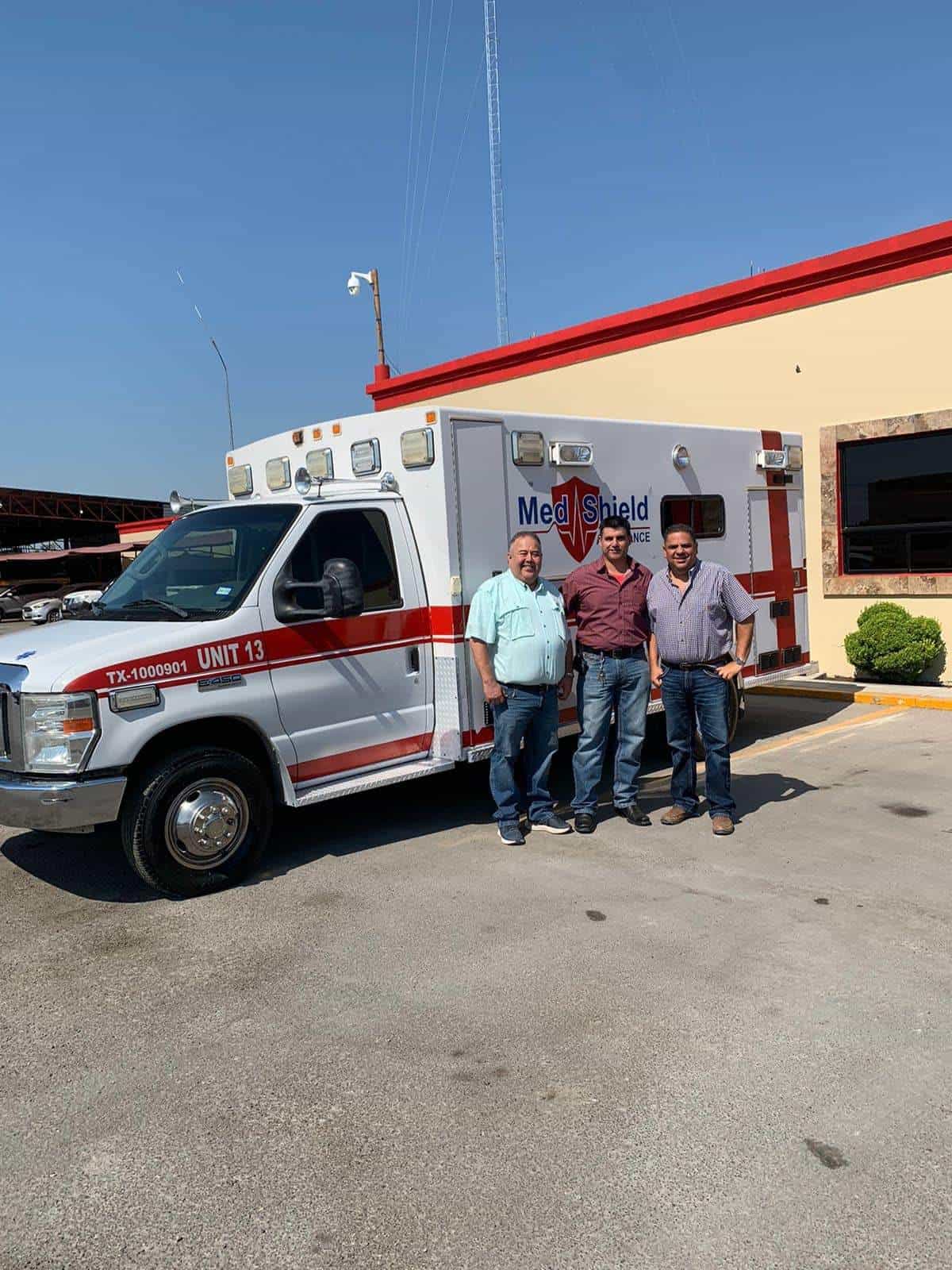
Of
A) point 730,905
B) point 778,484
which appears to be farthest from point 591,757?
point 778,484

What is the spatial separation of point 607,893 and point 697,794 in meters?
1.87

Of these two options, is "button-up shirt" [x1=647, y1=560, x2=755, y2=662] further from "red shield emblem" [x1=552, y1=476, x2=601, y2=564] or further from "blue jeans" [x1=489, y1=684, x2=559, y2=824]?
"red shield emblem" [x1=552, y1=476, x2=601, y2=564]

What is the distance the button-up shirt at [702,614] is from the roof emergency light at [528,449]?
1.32 metres

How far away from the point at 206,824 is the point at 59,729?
0.90 metres

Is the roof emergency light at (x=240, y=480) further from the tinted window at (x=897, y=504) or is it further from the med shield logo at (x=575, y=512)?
the tinted window at (x=897, y=504)

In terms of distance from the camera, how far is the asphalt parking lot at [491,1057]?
2.73m

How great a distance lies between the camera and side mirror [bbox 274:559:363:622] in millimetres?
5680

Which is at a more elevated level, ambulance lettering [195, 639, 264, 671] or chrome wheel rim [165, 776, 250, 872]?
ambulance lettering [195, 639, 264, 671]

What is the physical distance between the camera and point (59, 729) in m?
4.91

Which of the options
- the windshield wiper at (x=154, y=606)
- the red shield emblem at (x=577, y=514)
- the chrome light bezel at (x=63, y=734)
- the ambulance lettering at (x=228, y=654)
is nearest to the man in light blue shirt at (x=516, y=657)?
the red shield emblem at (x=577, y=514)

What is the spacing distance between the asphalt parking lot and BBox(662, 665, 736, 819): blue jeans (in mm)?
327

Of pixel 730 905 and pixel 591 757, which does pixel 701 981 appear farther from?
pixel 591 757

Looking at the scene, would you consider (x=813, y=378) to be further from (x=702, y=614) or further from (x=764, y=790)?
(x=702, y=614)

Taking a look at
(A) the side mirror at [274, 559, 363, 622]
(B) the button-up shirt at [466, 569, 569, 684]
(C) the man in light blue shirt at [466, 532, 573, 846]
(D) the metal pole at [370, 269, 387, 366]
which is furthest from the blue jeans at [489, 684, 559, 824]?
(D) the metal pole at [370, 269, 387, 366]
